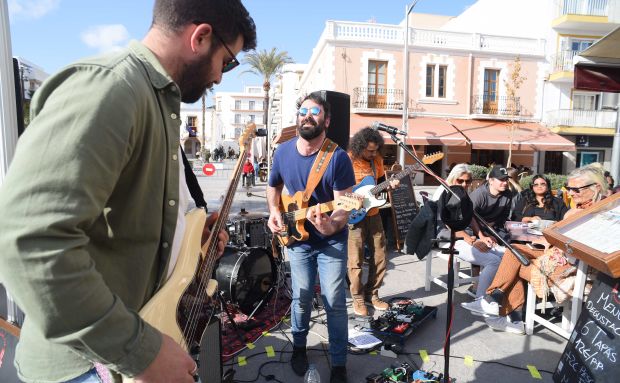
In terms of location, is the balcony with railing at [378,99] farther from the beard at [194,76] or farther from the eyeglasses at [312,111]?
the beard at [194,76]

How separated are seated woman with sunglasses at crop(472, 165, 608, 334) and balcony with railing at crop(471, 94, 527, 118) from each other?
63.5 feet

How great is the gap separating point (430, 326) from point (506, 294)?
0.88 meters

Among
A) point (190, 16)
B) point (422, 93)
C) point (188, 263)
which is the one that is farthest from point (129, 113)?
point (422, 93)

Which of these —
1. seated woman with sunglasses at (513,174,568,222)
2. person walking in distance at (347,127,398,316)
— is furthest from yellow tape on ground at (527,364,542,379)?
seated woman with sunglasses at (513,174,568,222)

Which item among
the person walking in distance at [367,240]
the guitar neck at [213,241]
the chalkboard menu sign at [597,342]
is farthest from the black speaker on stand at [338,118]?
the chalkboard menu sign at [597,342]

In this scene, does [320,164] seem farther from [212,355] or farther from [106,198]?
[106,198]

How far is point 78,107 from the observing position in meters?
0.81

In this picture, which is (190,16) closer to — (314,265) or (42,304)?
(42,304)

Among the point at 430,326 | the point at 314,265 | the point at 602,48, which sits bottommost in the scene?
the point at 430,326

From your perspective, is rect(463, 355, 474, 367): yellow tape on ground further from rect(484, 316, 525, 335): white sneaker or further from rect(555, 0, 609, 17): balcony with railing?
rect(555, 0, 609, 17): balcony with railing

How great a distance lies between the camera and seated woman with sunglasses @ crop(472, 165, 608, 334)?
3846 mm


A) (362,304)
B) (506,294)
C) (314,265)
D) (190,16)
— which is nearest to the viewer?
(190,16)

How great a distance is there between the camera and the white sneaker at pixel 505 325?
13.5 ft

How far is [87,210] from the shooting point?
2.66ft
